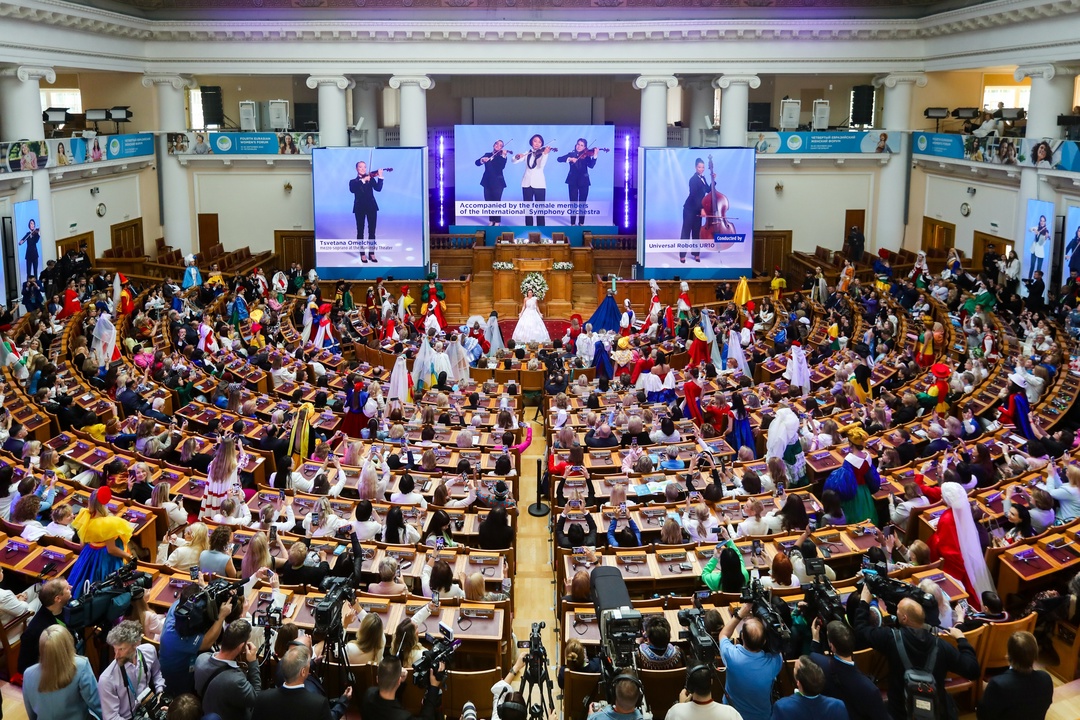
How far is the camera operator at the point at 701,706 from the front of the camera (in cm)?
592

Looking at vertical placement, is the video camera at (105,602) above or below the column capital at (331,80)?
below

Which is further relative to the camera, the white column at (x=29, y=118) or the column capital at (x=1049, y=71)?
the white column at (x=29, y=118)

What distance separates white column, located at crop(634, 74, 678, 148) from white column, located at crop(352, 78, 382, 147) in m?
8.61

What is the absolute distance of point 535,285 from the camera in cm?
2664

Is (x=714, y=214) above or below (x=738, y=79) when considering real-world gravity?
below

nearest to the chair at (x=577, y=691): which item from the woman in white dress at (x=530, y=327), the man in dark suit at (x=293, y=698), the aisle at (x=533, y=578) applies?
the aisle at (x=533, y=578)

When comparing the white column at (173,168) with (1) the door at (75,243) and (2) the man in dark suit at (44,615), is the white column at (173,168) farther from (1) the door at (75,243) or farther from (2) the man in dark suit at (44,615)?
(2) the man in dark suit at (44,615)

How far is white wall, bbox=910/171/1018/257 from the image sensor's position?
2495 centimetres

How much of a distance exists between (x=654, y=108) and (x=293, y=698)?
26.1 meters

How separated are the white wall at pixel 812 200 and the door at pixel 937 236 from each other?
5.66 ft

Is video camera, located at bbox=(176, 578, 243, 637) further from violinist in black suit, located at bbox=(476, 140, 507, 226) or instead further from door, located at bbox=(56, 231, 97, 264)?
violinist in black suit, located at bbox=(476, 140, 507, 226)

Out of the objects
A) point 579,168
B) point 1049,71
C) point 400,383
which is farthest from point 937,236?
point 400,383

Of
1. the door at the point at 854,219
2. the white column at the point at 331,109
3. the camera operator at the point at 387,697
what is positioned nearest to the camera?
the camera operator at the point at 387,697

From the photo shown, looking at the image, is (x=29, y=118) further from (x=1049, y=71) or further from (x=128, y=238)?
(x=1049, y=71)
